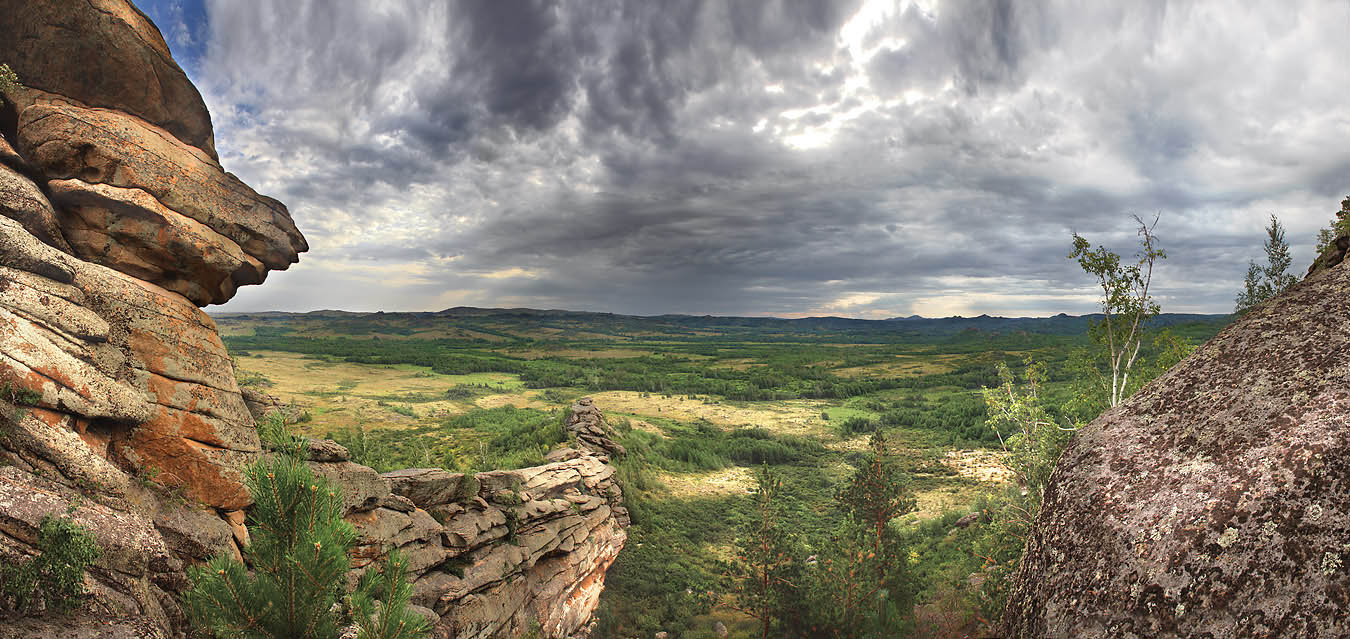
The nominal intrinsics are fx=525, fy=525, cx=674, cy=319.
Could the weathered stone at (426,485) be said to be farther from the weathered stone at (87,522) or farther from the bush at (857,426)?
the bush at (857,426)

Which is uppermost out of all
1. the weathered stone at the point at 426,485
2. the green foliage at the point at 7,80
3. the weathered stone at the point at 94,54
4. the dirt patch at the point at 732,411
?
the weathered stone at the point at 94,54

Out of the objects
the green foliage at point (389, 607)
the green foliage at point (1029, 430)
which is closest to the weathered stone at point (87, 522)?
the green foliage at point (389, 607)

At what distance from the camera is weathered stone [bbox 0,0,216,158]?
12453mm

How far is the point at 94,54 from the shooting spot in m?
13.0

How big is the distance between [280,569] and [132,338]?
9.12 metres

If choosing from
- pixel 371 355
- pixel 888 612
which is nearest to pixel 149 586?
pixel 888 612

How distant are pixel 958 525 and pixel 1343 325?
40544 millimetres

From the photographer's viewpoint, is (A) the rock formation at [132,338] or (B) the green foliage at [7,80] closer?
(A) the rock formation at [132,338]

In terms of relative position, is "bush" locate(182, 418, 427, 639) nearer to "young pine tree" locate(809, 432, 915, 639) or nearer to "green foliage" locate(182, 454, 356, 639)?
"green foliage" locate(182, 454, 356, 639)

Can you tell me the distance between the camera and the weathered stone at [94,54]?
40.9 ft

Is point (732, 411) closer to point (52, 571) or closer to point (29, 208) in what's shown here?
point (29, 208)

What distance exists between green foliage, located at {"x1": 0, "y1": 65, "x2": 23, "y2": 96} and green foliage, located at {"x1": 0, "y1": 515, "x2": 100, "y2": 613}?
37.7 feet

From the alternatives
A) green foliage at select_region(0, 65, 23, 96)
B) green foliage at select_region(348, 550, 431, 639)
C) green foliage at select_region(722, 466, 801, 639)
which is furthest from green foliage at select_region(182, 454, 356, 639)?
green foliage at select_region(722, 466, 801, 639)

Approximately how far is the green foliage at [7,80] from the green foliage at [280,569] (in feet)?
43.7
